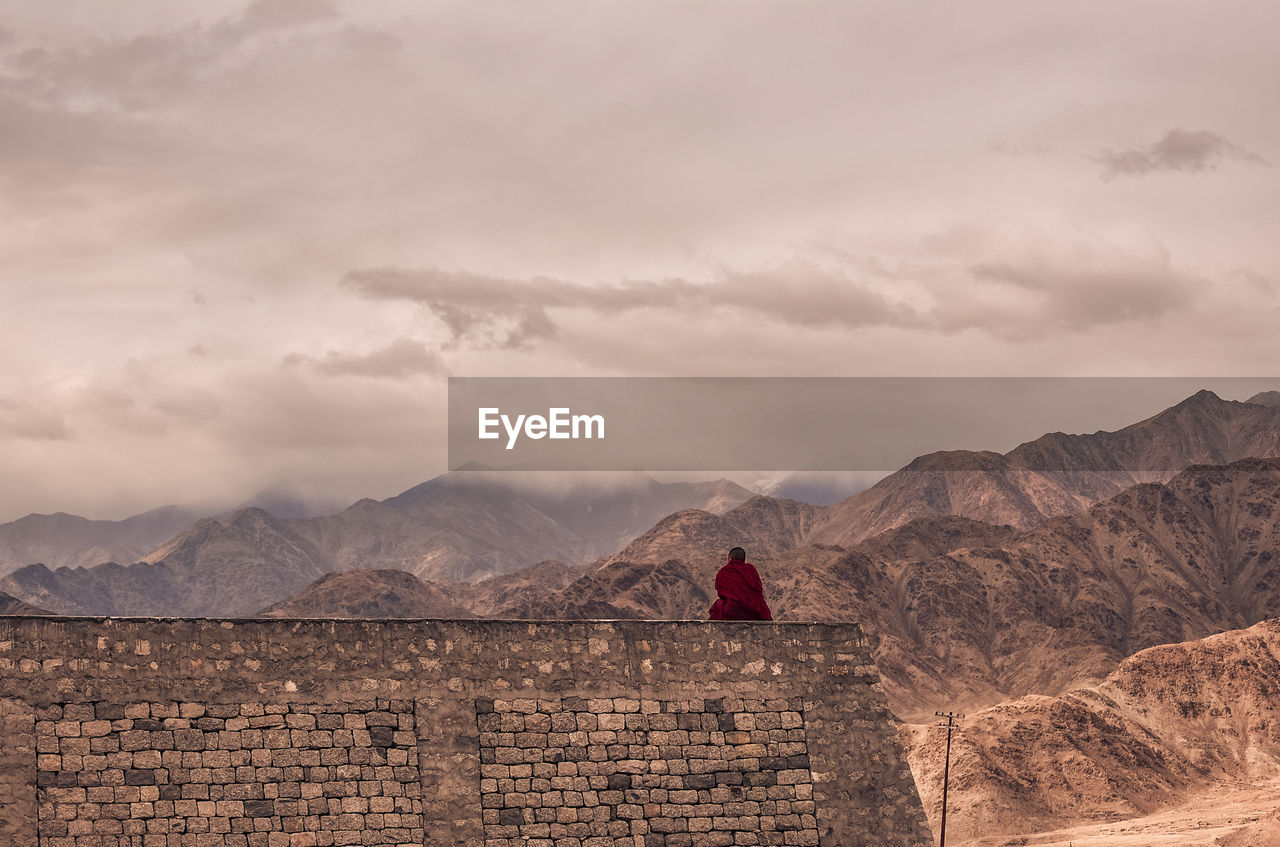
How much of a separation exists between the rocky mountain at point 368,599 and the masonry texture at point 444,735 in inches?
4546

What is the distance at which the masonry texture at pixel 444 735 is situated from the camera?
14.5 metres

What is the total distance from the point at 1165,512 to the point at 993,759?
6116cm

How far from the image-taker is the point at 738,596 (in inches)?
682

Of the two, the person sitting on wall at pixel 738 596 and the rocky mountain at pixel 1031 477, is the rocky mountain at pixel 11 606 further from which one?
the rocky mountain at pixel 1031 477

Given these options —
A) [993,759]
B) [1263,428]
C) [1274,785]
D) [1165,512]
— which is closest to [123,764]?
[993,759]

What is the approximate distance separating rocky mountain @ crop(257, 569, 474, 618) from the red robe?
11481cm

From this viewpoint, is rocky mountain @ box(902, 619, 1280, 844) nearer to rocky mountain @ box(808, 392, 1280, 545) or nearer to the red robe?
the red robe

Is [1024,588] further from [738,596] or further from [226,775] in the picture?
[226,775]

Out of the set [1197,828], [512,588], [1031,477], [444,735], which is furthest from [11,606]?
[1031,477]

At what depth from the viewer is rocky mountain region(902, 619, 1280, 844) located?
70125 millimetres

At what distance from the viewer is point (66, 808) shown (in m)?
14.2

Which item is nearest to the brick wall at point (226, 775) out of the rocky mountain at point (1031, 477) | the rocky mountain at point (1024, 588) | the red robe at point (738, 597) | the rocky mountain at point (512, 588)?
the red robe at point (738, 597)

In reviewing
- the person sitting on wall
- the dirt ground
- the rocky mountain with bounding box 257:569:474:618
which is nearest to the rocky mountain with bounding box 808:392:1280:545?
the rocky mountain with bounding box 257:569:474:618

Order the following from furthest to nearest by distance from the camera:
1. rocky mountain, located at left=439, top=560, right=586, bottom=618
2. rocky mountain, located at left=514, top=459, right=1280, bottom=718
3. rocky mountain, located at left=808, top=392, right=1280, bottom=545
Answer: rocky mountain, located at left=808, top=392, right=1280, bottom=545, rocky mountain, located at left=439, top=560, right=586, bottom=618, rocky mountain, located at left=514, top=459, right=1280, bottom=718
